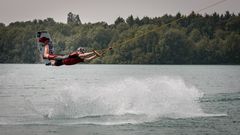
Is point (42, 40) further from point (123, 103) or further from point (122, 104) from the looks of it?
point (123, 103)

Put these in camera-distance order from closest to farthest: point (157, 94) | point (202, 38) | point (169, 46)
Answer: point (157, 94) < point (169, 46) < point (202, 38)

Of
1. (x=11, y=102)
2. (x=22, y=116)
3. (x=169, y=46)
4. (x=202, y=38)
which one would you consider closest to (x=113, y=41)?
(x=169, y=46)

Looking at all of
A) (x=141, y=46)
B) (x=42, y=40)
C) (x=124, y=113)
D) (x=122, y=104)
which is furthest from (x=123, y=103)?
(x=141, y=46)

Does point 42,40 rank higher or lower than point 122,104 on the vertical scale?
higher

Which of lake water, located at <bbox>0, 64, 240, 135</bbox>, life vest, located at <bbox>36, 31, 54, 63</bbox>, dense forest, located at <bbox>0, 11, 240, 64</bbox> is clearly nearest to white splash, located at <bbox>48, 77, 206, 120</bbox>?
lake water, located at <bbox>0, 64, 240, 135</bbox>

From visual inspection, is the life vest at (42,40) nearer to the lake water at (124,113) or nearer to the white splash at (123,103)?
the lake water at (124,113)

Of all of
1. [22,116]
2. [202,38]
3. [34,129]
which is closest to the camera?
[34,129]

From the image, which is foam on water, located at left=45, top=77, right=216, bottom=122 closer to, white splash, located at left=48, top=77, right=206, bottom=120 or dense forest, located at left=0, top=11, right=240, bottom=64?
white splash, located at left=48, top=77, right=206, bottom=120

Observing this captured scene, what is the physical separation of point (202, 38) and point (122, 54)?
2551cm

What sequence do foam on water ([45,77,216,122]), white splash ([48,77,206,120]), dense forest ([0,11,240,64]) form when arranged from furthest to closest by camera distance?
dense forest ([0,11,240,64])
white splash ([48,77,206,120])
foam on water ([45,77,216,122])

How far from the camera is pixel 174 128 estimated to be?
31.7 m

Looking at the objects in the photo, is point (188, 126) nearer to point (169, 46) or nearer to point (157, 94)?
point (157, 94)

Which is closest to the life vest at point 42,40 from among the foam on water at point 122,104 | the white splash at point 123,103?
the foam on water at point 122,104

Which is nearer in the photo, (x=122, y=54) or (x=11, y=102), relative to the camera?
(x=11, y=102)
